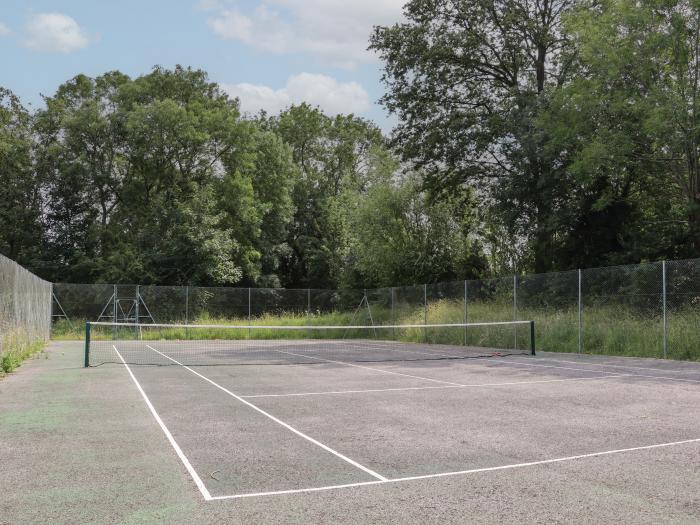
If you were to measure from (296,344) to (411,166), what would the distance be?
45.3 feet

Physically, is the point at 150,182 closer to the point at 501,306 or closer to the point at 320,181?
the point at 320,181

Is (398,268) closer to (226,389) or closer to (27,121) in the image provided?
(226,389)

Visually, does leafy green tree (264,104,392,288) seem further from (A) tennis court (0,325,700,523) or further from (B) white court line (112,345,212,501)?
(B) white court line (112,345,212,501)

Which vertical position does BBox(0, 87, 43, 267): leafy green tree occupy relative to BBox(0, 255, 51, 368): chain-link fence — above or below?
above

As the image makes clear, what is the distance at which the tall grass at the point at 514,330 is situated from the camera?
17.9 metres

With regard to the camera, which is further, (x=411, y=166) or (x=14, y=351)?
(x=411, y=166)

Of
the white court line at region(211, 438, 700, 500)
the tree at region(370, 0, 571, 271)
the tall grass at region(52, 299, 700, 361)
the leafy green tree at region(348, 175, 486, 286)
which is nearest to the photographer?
the white court line at region(211, 438, 700, 500)

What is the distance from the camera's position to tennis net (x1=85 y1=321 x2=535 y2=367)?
19.3 metres

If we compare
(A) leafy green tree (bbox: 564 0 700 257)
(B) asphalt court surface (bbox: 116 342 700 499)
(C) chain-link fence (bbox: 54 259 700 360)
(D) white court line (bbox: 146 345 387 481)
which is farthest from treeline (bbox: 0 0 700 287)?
(D) white court line (bbox: 146 345 387 481)

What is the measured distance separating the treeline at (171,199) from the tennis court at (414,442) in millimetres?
22528

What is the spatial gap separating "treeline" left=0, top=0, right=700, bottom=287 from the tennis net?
5.92 m

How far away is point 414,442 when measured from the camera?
709cm

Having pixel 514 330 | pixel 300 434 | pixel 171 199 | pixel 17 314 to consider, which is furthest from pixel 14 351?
pixel 171 199

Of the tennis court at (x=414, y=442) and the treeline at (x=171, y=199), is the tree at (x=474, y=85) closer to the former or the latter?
the treeline at (x=171, y=199)
